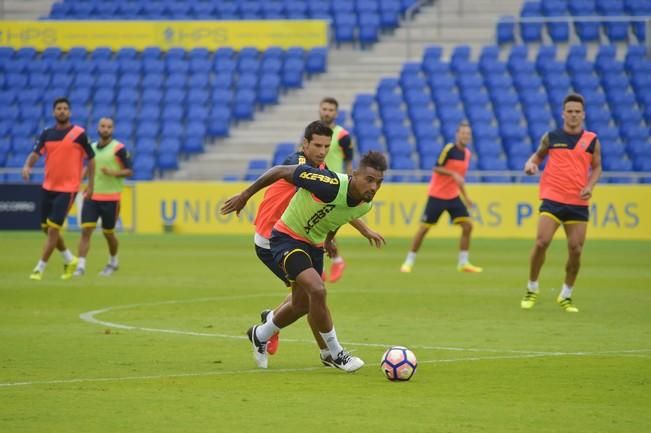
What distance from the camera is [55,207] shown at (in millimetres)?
19094

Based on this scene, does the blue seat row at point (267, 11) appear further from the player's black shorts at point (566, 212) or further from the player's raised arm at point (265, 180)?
the player's raised arm at point (265, 180)

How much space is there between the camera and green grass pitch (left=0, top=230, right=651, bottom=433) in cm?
802

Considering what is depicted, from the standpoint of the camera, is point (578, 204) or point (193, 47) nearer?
point (578, 204)

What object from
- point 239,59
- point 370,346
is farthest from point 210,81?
point 370,346

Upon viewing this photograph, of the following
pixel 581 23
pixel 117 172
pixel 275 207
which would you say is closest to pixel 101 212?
pixel 117 172

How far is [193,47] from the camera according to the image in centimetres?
3991

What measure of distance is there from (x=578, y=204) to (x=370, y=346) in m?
4.42

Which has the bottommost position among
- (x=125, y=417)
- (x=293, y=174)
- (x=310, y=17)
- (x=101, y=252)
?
(x=101, y=252)

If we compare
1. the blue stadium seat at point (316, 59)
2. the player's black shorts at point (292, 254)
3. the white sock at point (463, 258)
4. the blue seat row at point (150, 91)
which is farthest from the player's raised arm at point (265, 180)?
the blue stadium seat at point (316, 59)

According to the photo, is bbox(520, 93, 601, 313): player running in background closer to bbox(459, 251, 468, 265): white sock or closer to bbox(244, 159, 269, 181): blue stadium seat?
bbox(459, 251, 468, 265): white sock

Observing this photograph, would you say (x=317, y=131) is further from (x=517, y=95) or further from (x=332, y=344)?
(x=517, y=95)

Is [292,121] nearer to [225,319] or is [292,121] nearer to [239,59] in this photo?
[239,59]

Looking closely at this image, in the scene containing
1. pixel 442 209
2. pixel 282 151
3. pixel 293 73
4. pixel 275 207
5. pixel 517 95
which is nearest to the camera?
pixel 275 207

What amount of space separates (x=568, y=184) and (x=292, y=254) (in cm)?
597
